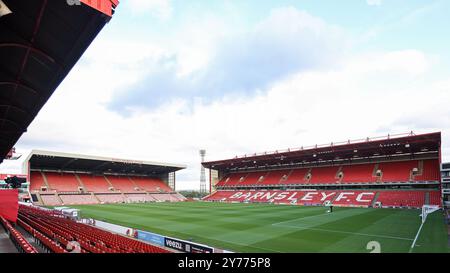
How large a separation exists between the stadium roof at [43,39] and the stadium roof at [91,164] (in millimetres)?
46527

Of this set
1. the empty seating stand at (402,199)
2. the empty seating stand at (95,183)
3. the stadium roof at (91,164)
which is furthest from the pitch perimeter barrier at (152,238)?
the empty seating stand at (95,183)

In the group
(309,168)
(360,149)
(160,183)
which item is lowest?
(160,183)

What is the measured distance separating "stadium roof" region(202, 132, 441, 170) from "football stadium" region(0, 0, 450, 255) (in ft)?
0.68

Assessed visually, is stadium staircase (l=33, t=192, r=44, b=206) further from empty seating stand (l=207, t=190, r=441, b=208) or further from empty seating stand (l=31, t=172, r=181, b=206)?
empty seating stand (l=207, t=190, r=441, b=208)

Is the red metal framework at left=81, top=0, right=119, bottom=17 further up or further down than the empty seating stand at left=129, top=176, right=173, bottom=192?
further up

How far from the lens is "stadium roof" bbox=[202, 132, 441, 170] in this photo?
3872cm

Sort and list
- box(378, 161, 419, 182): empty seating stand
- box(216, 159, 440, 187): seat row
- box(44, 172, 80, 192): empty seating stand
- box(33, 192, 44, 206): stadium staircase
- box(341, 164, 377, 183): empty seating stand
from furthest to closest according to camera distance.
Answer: box(44, 172, 80, 192): empty seating stand → box(33, 192, 44, 206): stadium staircase → box(341, 164, 377, 183): empty seating stand → box(378, 161, 419, 182): empty seating stand → box(216, 159, 440, 187): seat row

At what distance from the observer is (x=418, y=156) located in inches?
1742

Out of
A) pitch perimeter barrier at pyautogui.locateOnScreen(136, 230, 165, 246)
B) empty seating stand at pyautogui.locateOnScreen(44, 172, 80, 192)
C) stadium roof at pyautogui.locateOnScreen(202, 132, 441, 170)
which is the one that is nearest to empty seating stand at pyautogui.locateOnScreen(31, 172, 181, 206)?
empty seating stand at pyautogui.locateOnScreen(44, 172, 80, 192)

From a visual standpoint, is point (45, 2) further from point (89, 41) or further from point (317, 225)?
point (317, 225)

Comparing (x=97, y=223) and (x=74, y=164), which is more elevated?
(x=74, y=164)

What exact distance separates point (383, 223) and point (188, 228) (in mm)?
16300

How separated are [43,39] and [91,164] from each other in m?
58.5
